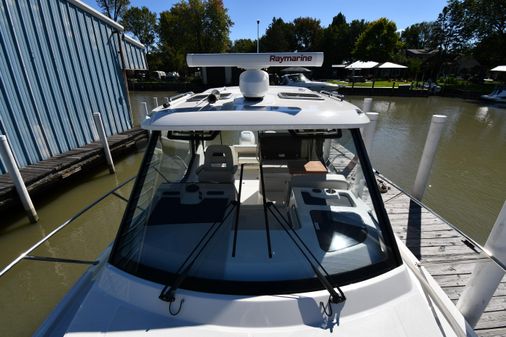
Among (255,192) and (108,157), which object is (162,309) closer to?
(255,192)

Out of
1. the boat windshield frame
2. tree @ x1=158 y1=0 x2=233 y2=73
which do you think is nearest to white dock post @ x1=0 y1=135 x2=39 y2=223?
the boat windshield frame

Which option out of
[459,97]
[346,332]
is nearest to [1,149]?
[346,332]

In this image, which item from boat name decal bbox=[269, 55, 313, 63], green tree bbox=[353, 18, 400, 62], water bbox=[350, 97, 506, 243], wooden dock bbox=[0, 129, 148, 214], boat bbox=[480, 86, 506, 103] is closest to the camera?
boat name decal bbox=[269, 55, 313, 63]

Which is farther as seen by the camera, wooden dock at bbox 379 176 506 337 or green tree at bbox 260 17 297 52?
green tree at bbox 260 17 297 52

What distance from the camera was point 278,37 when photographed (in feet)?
152

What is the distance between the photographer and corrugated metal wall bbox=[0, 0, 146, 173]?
5.53 m

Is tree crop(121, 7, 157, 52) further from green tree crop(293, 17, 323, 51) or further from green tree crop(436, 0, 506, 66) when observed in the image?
green tree crop(436, 0, 506, 66)

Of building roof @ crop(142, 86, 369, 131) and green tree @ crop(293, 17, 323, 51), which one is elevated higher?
green tree @ crop(293, 17, 323, 51)

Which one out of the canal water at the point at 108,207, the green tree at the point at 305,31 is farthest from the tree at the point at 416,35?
the canal water at the point at 108,207

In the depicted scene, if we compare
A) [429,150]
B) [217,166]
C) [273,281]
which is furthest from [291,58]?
[429,150]

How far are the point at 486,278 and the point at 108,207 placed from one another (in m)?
6.34

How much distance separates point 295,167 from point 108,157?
668 cm

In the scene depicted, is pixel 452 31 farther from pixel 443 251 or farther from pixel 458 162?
pixel 443 251

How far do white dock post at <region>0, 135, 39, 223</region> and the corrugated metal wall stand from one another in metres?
1.02
